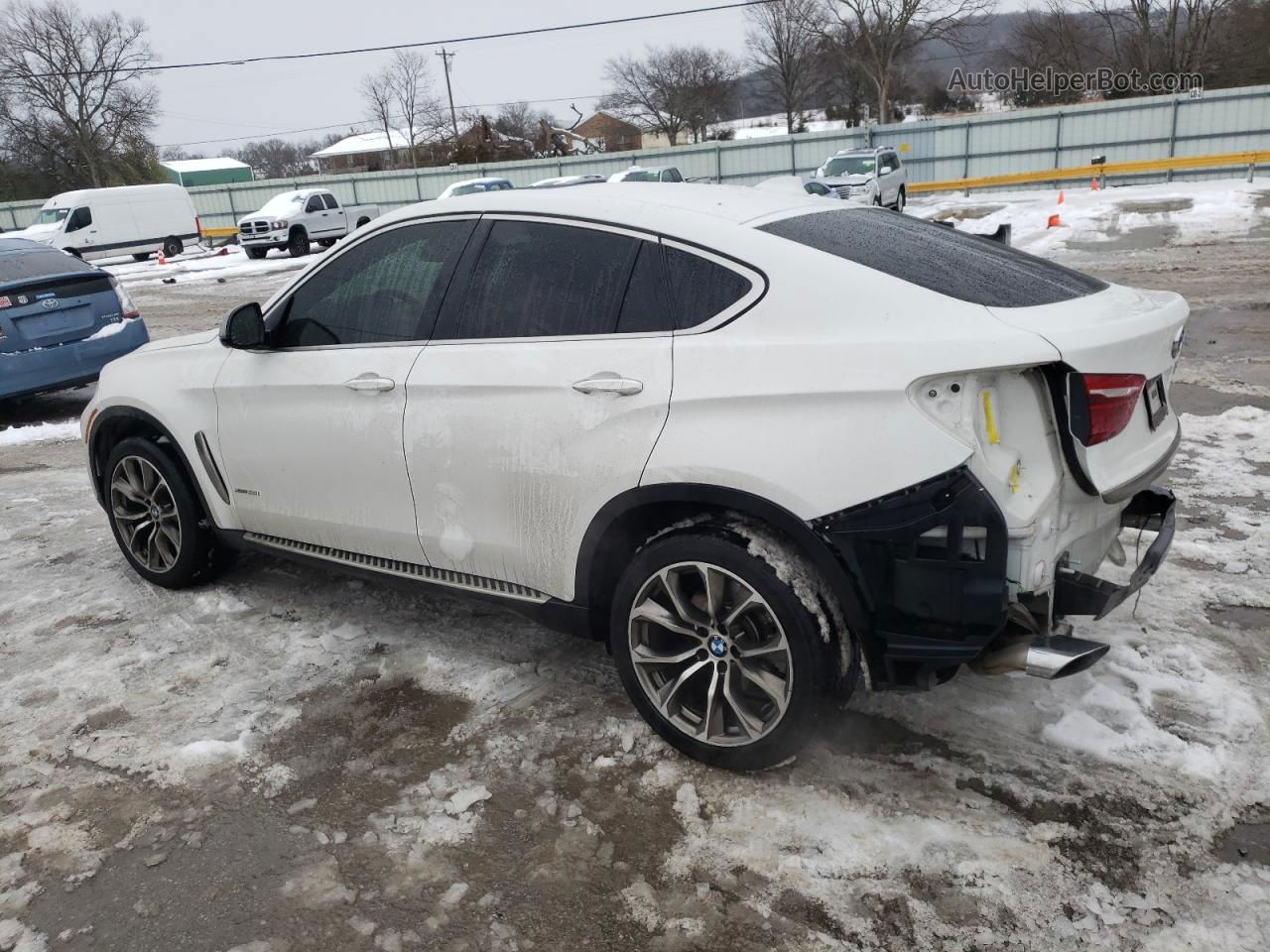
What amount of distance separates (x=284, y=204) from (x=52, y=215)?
26.8 feet

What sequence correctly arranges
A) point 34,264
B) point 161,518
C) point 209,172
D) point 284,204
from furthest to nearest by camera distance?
point 209,172, point 284,204, point 34,264, point 161,518

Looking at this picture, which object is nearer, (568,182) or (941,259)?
(941,259)

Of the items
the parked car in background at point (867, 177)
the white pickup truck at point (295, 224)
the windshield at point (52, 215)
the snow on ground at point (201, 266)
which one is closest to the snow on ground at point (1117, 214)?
the parked car in background at point (867, 177)

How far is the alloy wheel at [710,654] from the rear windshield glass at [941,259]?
1.04 metres

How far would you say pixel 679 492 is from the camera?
285cm

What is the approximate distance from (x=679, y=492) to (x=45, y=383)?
7.54m

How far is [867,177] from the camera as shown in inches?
921

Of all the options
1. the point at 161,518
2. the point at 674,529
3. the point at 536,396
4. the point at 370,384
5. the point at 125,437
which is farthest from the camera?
the point at 125,437

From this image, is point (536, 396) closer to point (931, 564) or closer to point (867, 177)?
point (931, 564)

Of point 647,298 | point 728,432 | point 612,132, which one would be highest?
point 612,132

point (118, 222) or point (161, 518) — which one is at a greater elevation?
point (118, 222)

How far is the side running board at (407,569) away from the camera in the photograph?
11.2 ft

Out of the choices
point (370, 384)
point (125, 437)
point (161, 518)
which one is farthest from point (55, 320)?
point (370, 384)

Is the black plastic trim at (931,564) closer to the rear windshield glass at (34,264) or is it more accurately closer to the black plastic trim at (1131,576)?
the black plastic trim at (1131,576)
